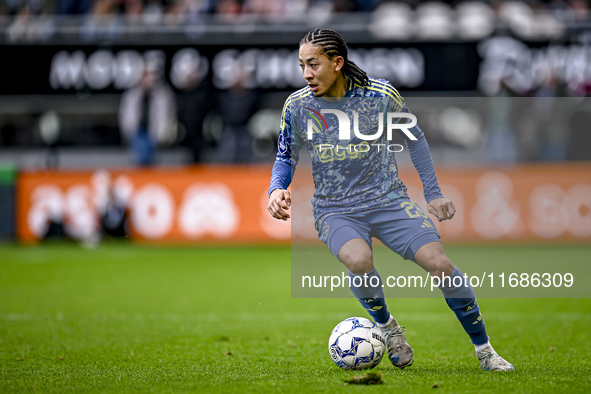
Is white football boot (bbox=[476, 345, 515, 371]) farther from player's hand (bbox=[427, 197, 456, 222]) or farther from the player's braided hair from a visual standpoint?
the player's braided hair

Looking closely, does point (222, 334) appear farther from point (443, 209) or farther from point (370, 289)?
point (443, 209)

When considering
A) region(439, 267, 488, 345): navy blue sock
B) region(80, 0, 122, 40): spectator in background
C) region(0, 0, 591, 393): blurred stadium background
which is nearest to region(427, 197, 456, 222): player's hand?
region(439, 267, 488, 345): navy blue sock

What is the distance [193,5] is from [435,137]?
5.68 metres

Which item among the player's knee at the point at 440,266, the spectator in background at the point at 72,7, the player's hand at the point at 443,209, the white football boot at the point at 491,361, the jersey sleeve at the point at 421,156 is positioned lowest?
the white football boot at the point at 491,361

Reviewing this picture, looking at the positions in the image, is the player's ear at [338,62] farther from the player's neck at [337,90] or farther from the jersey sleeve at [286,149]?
the jersey sleeve at [286,149]

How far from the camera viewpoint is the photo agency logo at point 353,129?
18.3 feet

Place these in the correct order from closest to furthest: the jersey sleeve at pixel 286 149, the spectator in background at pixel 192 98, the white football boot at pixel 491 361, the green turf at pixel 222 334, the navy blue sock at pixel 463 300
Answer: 1. the green turf at pixel 222 334
2. the navy blue sock at pixel 463 300
3. the white football boot at pixel 491 361
4. the jersey sleeve at pixel 286 149
5. the spectator in background at pixel 192 98

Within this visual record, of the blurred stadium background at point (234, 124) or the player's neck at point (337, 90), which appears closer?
the player's neck at point (337, 90)

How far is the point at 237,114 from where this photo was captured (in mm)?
15188

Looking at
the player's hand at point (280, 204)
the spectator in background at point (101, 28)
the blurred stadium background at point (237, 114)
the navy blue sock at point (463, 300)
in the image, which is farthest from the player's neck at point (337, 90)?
the spectator in background at point (101, 28)

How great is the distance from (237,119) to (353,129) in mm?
9786

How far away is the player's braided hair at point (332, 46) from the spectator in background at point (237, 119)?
9602 mm

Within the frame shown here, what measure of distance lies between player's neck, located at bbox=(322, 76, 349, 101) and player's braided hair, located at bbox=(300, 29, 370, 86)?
6cm

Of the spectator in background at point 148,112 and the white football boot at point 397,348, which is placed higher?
the spectator in background at point 148,112
